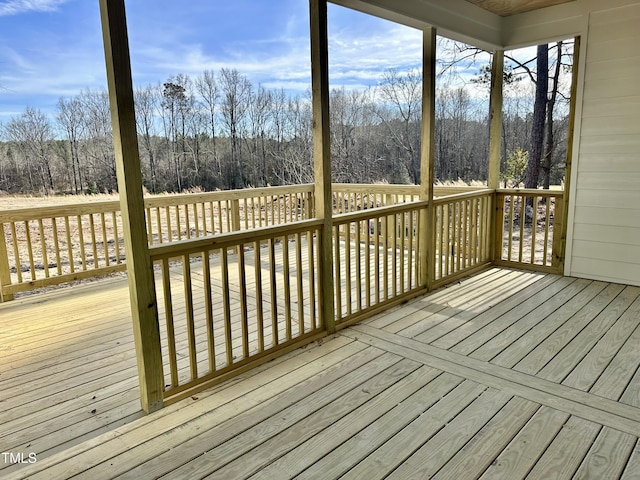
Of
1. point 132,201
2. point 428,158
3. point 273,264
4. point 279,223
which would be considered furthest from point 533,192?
point 132,201

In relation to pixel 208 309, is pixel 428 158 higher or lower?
higher

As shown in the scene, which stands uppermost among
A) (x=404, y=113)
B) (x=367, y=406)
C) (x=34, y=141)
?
(x=404, y=113)

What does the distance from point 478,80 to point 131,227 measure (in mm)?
7892

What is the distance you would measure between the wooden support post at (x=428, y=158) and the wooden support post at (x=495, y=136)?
4.43 feet

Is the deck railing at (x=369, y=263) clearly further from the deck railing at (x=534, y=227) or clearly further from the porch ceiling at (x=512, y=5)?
the porch ceiling at (x=512, y=5)

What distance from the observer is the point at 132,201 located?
2070 millimetres

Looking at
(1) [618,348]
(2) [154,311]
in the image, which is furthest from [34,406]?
(1) [618,348]

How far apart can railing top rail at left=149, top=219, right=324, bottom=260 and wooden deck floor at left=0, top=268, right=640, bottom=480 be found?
81cm

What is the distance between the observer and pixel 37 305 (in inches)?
161

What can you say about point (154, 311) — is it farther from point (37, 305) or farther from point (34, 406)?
point (37, 305)

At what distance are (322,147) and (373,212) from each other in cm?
82

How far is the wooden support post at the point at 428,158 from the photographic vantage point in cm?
384

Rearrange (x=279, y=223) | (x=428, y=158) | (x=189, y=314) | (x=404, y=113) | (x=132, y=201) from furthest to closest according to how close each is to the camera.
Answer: (x=404, y=113) < (x=279, y=223) < (x=428, y=158) < (x=189, y=314) < (x=132, y=201)

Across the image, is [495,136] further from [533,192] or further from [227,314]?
[227,314]
